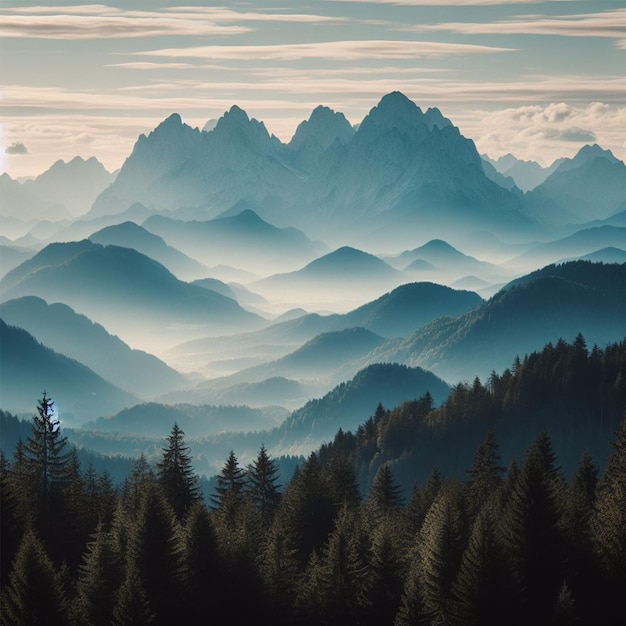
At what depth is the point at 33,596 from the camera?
5956 centimetres

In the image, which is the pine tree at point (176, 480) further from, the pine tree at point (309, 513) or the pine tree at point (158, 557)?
the pine tree at point (158, 557)

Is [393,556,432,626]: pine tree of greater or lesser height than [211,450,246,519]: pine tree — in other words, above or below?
below

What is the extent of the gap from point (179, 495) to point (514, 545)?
2920cm

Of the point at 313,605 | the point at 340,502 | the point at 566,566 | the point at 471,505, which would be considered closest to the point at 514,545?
the point at 566,566

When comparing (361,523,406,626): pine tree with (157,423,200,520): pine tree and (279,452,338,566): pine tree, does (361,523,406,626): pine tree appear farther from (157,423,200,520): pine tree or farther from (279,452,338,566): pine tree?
(157,423,200,520): pine tree

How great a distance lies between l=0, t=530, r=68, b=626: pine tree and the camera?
59562mm

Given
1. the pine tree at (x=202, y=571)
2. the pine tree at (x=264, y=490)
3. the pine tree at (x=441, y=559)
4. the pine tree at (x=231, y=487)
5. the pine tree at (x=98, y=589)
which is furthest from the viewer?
the pine tree at (x=264, y=490)

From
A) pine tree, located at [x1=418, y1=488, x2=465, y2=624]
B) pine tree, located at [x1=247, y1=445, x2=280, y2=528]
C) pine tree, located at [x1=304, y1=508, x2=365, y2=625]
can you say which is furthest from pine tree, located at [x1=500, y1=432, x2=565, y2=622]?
pine tree, located at [x1=247, y1=445, x2=280, y2=528]

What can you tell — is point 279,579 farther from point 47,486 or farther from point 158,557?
point 47,486

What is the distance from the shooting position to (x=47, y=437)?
2968 inches

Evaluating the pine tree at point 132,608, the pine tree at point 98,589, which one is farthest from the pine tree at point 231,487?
the pine tree at point 132,608

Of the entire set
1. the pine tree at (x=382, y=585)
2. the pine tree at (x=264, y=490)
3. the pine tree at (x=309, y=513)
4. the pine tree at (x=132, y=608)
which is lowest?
the pine tree at (x=132, y=608)

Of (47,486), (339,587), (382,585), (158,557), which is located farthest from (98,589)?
(382,585)

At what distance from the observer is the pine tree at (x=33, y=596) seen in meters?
59.6
